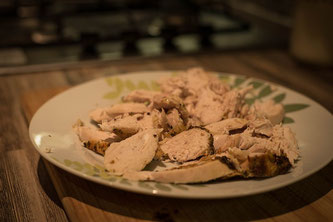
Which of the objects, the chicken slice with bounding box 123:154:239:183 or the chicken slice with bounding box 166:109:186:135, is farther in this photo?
the chicken slice with bounding box 166:109:186:135

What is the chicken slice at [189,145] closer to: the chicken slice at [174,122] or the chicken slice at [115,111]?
the chicken slice at [174,122]

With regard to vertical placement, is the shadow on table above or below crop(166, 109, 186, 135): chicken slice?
below

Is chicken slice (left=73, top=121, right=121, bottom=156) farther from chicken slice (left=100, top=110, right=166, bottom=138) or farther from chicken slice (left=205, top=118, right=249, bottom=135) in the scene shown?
chicken slice (left=205, top=118, right=249, bottom=135)

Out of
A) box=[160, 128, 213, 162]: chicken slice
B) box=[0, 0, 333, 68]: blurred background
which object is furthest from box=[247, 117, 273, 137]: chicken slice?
box=[0, 0, 333, 68]: blurred background

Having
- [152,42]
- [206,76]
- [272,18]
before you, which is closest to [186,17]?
[152,42]

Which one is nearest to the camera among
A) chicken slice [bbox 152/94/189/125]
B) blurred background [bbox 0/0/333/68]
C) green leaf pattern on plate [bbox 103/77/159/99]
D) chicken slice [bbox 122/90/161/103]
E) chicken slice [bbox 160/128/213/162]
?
chicken slice [bbox 160/128/213/162]

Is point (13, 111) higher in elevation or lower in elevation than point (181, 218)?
lower

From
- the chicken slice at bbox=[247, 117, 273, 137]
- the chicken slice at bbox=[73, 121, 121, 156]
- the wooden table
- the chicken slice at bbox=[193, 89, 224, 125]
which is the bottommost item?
the wooden table

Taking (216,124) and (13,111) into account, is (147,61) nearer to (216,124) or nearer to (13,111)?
(13,111)
